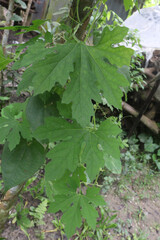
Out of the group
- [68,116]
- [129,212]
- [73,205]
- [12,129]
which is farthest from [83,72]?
[129,212]

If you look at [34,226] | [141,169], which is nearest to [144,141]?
[141,169]

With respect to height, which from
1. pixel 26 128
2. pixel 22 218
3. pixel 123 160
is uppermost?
pixel 26 128

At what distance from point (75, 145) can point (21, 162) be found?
0.84ft

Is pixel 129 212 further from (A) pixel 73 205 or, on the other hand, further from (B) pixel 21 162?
(B) pixel 21 162

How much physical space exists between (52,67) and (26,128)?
294 millimetres

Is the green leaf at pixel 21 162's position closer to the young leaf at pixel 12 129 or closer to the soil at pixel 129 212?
the young leaf at pixel 12 129

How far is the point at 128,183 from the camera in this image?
2885mm

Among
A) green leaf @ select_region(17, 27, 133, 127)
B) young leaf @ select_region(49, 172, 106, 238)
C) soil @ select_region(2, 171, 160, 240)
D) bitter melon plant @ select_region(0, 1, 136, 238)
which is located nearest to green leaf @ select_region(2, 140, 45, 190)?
bitter melon plant @ select_region(0, 1, 136, 238)

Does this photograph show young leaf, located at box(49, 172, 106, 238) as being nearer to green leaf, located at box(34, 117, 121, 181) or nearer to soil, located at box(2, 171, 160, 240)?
green leaf, located at box(34, 117, 121, 181)

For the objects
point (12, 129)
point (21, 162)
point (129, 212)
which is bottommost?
point (129, 212)

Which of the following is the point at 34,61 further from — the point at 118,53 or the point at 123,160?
the point at 123,160

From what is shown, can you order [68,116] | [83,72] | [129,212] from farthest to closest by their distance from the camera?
[129,212]
[68,116]
[83,72]

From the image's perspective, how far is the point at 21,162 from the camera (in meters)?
0.77

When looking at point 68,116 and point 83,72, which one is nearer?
point 83,72
